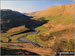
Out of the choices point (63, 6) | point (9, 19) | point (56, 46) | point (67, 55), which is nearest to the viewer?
point (67, 55)

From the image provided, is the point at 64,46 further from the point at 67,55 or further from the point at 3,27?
the point at 3,27

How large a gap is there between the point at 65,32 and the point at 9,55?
2120 inches

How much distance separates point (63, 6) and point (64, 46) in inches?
6145

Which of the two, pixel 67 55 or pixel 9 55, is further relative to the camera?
pixel 9 55

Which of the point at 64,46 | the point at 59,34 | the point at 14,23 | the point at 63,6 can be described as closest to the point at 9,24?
the point at 14,23

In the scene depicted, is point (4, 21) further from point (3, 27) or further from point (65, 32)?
point (65, 32)

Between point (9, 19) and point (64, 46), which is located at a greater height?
point (9, 19)

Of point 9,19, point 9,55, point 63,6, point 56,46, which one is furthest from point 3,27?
point 63,6

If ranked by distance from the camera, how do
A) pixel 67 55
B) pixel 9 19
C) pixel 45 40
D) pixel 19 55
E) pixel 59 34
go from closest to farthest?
pixel 67 55, pixel 19 55, pixel 45 40, pixel 59 34, pixel 9 19

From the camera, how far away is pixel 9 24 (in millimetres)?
115062

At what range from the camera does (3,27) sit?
106 meters

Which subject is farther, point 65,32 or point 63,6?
point 63,6

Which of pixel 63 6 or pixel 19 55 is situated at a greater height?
pixel 63 6

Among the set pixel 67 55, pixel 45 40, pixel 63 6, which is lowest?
pixel 45 40
